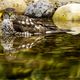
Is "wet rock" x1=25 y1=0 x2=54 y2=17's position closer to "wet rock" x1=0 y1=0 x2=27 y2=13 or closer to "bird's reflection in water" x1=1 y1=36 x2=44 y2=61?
"wet rock" x1=0 y1=0 x2=27 y2=13

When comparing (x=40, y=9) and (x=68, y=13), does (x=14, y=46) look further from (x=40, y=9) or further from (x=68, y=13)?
(x=40, y=9)

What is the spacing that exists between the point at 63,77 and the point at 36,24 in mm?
4460

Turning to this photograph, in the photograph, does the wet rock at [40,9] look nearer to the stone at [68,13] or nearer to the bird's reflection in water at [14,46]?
the stone at [68,13]

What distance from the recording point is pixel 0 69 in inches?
116

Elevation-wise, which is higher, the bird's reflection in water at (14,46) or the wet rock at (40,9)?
the bird's reflection in water at (14,46)

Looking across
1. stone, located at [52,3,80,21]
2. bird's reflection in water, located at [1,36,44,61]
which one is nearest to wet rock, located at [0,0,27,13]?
stone, located at [52,3,80,21]

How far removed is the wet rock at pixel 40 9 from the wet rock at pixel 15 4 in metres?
0.72

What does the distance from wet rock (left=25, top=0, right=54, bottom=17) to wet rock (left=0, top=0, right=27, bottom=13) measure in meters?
0.72

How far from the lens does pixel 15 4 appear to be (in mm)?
14406

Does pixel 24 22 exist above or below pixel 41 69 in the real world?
below

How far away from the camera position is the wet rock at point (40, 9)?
520 inches

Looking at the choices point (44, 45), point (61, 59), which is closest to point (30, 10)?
point (44, 45)

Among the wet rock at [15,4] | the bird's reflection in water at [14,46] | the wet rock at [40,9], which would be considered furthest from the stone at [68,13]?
the bird's reflection in water at [14,46]

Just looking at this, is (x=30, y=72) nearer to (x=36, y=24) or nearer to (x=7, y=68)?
(x=7, y=68)
